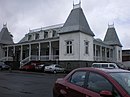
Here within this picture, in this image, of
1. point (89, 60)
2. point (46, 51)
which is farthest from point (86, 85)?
point (46, 51)

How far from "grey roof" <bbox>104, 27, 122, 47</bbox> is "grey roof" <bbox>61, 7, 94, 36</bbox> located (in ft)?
49.0

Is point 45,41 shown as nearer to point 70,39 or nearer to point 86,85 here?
point 70,39

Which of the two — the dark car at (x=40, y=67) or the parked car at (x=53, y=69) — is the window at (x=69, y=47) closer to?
the parked car at (x=53, y=69)

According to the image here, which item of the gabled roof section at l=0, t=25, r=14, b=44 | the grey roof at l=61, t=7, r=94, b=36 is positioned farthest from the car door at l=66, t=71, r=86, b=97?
the gabled roof section at l=0, t=25, r=14, b=44

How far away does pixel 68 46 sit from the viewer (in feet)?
134

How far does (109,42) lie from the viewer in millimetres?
56469

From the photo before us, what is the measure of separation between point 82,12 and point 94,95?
125ft

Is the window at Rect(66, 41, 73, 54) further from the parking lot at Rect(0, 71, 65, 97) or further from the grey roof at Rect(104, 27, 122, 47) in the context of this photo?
the parking lot at Rect(0, 71, 65, 97)

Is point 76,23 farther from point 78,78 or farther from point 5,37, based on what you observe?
point 78,78

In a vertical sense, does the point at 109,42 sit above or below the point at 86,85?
above

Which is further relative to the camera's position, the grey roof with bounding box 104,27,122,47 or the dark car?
the grey roof with bounding box 104,27,122,47

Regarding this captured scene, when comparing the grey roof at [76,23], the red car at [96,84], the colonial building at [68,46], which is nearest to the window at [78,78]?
the red car at [96,84]

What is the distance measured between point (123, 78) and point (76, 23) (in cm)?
3519

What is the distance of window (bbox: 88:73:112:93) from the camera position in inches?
216
